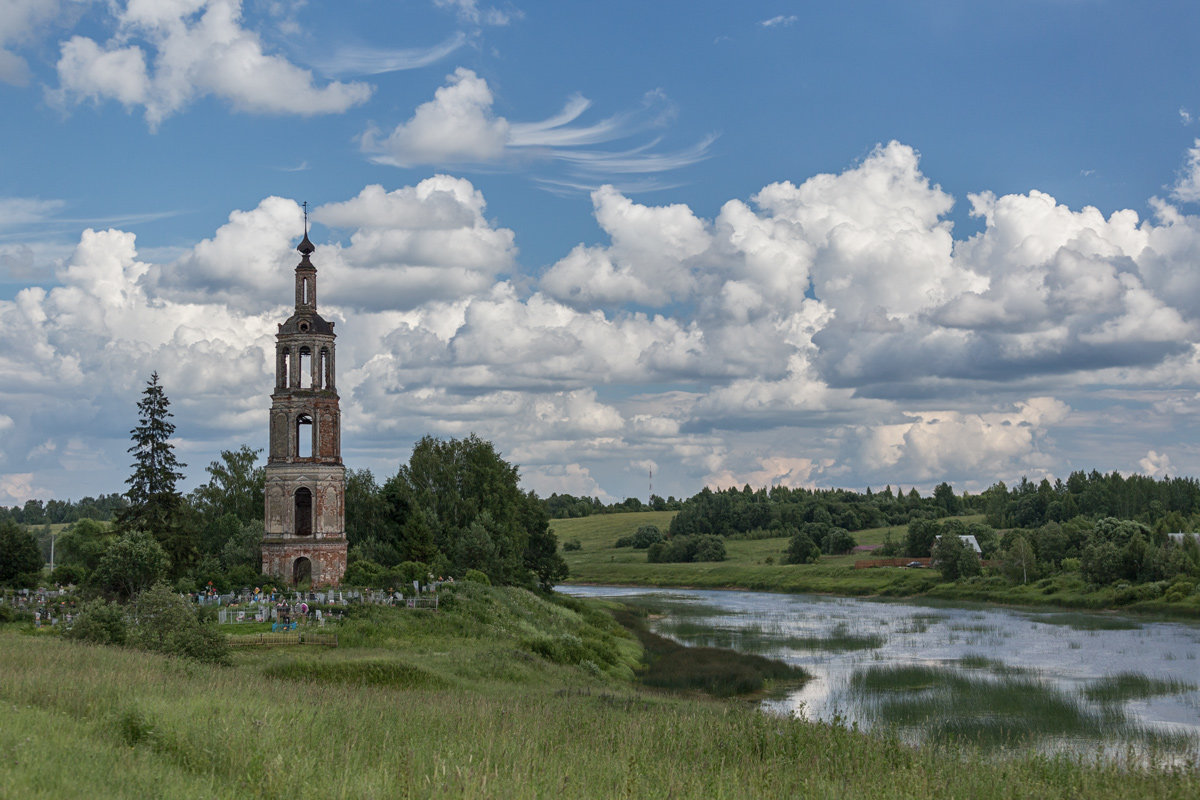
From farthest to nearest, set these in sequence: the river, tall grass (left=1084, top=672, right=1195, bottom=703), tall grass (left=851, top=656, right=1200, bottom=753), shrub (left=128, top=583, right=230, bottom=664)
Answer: tall grass (left=1084, top=672, right=1195, bottom=703), the river, tall grass (left=851, top=656, right=1200, bottom=753), shrub (left=128, top=583, right=230, bottom=664)

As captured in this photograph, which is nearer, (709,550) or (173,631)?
(173,631)

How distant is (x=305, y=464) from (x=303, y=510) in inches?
130

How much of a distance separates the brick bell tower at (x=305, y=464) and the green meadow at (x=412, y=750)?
32.0 meters

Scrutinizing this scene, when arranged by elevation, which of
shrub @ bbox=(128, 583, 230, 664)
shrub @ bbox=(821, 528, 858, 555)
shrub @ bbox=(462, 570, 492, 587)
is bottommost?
shrub @ bbox=(821, 528, 858, 555)

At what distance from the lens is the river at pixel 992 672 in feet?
113

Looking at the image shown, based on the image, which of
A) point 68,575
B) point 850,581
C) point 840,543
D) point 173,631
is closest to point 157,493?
point 68,575

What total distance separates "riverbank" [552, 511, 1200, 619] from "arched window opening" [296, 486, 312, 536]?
66480 millimetres

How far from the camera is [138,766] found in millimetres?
13211

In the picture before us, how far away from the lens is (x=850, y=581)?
126 meters

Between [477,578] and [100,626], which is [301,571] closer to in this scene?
[477,578]

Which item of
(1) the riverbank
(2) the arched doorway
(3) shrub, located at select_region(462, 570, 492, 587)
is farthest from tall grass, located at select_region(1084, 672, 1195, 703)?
(2) the arched doorway

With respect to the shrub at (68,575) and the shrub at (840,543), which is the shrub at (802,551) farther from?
the shrub at (68,575)

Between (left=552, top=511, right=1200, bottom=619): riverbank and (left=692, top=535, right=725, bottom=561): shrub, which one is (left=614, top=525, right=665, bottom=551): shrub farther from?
(left=692, top=535, right=725, bottom=561): shrub

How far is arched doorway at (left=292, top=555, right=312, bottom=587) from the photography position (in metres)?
58.8
